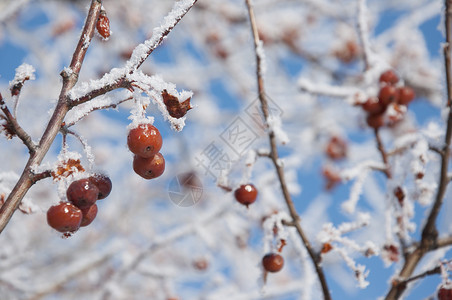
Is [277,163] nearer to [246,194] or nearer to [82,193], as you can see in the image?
[246,194]

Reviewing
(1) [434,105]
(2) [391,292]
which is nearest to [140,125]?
(2) [391,292]

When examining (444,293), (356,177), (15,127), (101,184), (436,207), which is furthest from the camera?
(356,177)

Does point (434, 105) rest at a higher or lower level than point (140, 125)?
higher

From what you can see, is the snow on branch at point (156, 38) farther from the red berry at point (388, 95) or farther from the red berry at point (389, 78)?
the red berry at point (389, 78)

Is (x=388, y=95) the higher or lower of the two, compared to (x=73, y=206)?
higher

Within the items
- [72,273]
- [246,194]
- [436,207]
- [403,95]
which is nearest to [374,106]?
[403,95]

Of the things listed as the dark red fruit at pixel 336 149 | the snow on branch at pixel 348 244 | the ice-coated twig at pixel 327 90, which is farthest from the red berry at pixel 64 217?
the dark red fruit at pixel 336 149

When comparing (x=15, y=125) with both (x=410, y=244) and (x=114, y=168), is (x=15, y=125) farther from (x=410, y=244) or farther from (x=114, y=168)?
(x=114, y=168)
